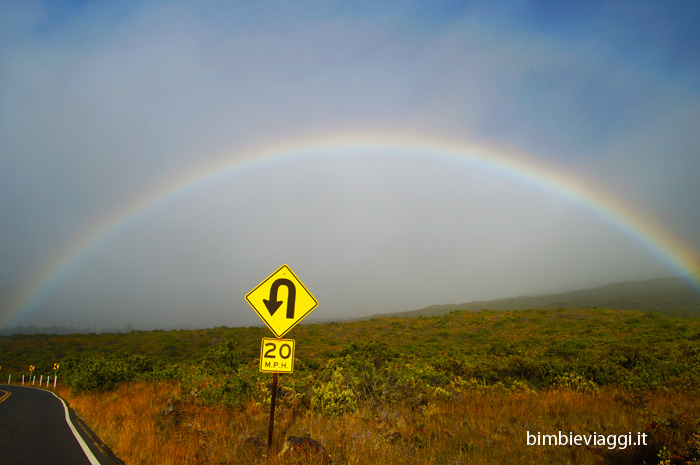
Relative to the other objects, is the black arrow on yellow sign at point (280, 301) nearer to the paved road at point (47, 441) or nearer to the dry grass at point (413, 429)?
the dry grass at point (413, 429)

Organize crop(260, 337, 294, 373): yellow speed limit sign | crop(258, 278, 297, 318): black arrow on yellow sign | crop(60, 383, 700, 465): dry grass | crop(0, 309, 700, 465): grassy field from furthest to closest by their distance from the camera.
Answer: crop(258, 278, 297, 318): black arrow on yellow sign, crop(260, 337, 294, 373): yellow speed limit sign, crop(0, 309, 700, 465): grassy field, crop(60, 383, 700, 465): dry grass

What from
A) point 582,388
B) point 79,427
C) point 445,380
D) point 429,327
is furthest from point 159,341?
point 582,388

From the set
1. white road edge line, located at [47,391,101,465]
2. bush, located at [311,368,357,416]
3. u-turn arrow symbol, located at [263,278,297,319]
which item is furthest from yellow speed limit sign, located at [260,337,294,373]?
white road edge line, located at [47,391,101,465]

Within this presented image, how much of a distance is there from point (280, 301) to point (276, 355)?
1.17m

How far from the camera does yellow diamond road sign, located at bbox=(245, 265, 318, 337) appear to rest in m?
8.24

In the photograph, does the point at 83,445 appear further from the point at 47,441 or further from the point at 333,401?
the point at 333,401

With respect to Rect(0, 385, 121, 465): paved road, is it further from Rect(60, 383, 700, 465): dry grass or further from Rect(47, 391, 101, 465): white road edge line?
Rect(60, 383, 700, 465): dry grass

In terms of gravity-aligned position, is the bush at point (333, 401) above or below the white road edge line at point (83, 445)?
above

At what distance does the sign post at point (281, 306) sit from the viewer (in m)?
7.86

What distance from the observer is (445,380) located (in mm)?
15406

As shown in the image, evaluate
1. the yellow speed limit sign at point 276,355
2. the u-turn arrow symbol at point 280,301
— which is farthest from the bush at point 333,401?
the u-turn arrow symbol at point 280,301

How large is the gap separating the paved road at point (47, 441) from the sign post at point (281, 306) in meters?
4.22

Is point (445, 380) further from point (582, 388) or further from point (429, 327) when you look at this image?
point (429, 327)

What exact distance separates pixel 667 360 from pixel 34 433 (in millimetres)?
24381
